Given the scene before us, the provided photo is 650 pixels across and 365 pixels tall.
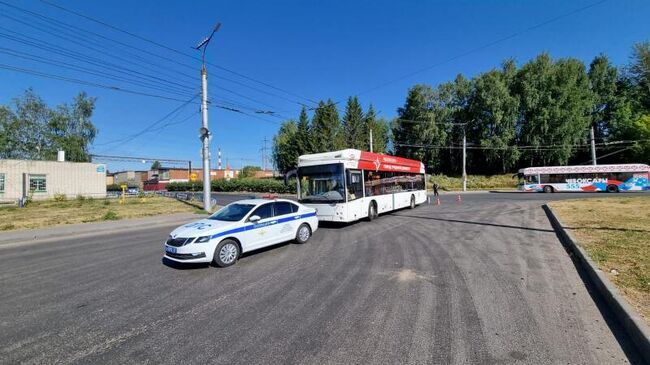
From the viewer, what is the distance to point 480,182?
5119 cm

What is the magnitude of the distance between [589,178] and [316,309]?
39.6 m

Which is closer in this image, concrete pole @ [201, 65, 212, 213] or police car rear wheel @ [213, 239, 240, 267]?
police car rear wheel @ [213, 239, 240, 267]

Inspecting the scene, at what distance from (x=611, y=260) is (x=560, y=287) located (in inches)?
71.8

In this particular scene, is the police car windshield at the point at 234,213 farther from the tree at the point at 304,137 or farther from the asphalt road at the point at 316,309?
the tree at the point at 304,137

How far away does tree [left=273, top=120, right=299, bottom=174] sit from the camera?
6419 centimetres

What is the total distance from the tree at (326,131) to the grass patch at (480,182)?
1691 cm

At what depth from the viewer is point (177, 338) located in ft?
13.5

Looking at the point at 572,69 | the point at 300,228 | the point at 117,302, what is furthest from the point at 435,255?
the point at 572,69

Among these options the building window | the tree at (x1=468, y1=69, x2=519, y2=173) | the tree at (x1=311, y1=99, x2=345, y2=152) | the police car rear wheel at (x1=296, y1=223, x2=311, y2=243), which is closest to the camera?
the police car rear wheel at (x1=296, y1=223, x2=311, y2=243)

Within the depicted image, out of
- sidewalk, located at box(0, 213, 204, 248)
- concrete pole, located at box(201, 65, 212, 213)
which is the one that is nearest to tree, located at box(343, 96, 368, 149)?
concrete pole, located at box(201, 65, 212, 213)

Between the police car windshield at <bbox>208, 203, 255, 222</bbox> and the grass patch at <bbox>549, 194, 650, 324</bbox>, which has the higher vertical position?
the police car windshield at <bbox>208, 203, 255, 222</bbox>

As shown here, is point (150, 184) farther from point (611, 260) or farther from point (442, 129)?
point (611, 260)

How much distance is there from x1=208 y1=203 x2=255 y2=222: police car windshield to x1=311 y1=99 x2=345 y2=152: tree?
4795 centimetres

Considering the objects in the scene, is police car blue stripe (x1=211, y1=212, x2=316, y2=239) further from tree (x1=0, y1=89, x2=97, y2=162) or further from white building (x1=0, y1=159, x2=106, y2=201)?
tree (x1=0, y1=89, x2=97, y2=162)
